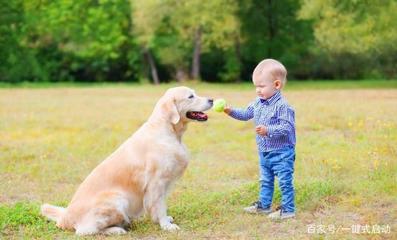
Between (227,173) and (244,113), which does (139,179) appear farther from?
(227,173)

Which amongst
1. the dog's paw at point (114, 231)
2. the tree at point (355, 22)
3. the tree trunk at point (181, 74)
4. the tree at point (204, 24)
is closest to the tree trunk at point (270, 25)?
the tree at point (204, 24)

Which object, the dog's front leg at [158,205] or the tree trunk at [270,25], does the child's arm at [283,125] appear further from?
the tree trunk at [270,25]

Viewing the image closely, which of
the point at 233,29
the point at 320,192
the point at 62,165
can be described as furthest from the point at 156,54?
the point at 320,192

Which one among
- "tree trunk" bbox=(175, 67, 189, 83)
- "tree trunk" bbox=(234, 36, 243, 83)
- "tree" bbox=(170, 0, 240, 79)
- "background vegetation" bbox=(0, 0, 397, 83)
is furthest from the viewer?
"tree trunk" bbox=(175, 67, 189, 83)

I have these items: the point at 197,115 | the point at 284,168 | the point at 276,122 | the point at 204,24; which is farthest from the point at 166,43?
the point at 284,168

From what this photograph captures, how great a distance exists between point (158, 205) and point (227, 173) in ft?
12.2

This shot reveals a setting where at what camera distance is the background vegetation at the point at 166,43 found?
42.4 meters

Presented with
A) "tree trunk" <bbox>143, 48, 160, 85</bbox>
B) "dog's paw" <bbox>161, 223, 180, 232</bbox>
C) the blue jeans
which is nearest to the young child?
the blue jeans

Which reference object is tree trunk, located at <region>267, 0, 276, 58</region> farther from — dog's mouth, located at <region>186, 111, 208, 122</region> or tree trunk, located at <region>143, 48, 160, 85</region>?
dog's mouth, located at <region>186, 111, 208, 122</region>

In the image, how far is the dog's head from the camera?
725cm

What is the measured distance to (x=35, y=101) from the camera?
1038 inches

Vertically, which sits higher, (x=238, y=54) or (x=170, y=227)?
(x=170, y=227)

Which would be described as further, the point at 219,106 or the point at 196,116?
the point at 219,106

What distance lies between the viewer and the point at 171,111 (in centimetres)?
724
